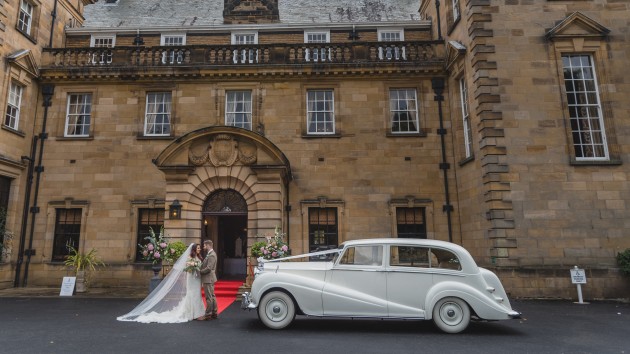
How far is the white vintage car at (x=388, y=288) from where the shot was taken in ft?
24.2

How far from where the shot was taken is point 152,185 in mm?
Result: 14906

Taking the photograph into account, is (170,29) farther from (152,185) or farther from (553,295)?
(553,295)

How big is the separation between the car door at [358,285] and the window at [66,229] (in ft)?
39.1

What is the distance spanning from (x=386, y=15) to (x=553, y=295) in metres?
14.8

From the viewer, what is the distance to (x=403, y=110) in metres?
15.6

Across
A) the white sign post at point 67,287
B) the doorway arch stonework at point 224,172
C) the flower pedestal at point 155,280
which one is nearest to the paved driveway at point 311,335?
the flower pedestal at point 155,280

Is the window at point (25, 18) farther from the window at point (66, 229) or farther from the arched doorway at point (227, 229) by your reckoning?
the arched doorway at point (227, 229)

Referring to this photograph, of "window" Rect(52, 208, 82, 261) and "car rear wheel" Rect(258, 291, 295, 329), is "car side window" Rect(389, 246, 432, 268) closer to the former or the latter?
"car rear wheel" Rect(258, 291, 295, 329)

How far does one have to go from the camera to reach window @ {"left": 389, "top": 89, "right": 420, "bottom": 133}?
1543 centimetres

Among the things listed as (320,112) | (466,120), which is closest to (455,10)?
(466,120)

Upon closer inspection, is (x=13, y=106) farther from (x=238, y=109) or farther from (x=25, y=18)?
(x=238, y=109)

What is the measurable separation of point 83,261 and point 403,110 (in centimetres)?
1331

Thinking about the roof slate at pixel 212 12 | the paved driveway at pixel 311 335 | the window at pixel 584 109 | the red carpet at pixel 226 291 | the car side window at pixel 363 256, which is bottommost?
the paved driveway at pixel 311 335

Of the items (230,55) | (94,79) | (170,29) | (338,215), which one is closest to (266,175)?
(338,215)
